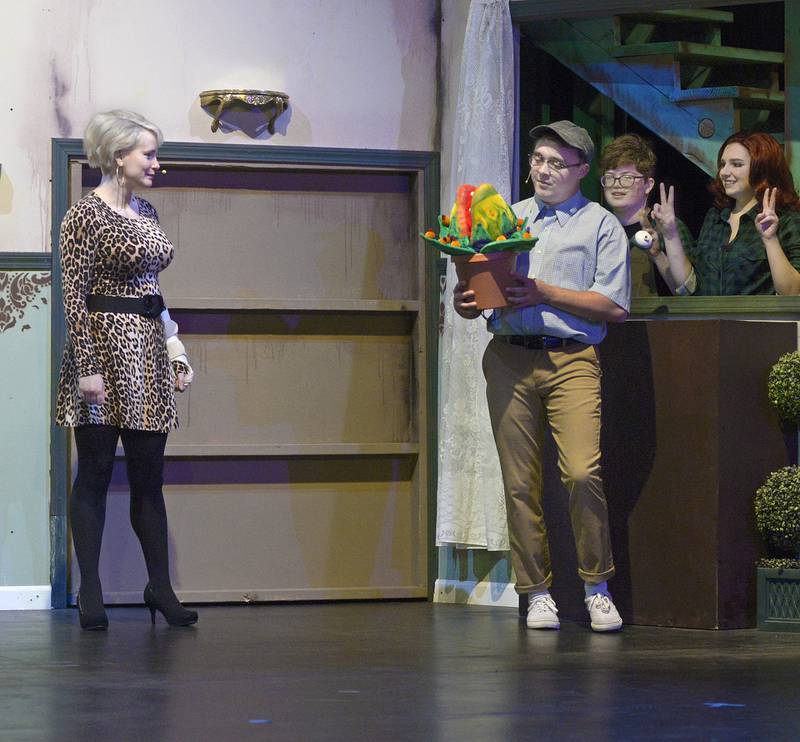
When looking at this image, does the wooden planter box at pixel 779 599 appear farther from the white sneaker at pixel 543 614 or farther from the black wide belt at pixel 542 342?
the black wide belt at pixel 542 342

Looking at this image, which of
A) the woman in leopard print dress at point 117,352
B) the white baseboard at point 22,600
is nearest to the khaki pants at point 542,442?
the woman in leopard print dress at point 117,352

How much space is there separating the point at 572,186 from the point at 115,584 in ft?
7.87

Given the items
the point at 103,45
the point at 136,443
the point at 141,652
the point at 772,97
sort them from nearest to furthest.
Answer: the point at 141,652 → the point at 136,443 → the point at 103,45 → the point at 772,97

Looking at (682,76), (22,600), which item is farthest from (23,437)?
(682,76)

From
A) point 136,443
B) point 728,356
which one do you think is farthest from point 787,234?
point 136,443

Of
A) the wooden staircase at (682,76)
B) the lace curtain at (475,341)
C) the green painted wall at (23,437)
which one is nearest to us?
the lace curtain at (475,341)

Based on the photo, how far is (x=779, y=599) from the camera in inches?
196

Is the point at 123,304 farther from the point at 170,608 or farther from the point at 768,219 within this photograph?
the point at 768,219

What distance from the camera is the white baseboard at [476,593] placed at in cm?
579

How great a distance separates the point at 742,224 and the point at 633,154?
478mm

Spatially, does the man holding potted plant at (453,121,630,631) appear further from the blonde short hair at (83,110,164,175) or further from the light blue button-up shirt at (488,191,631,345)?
the blonde short hair at (83,110,164,175)

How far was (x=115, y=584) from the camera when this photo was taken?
19.4 ft

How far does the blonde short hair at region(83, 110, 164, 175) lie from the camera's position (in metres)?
4.86

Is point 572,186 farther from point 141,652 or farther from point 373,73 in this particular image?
point 141,652
